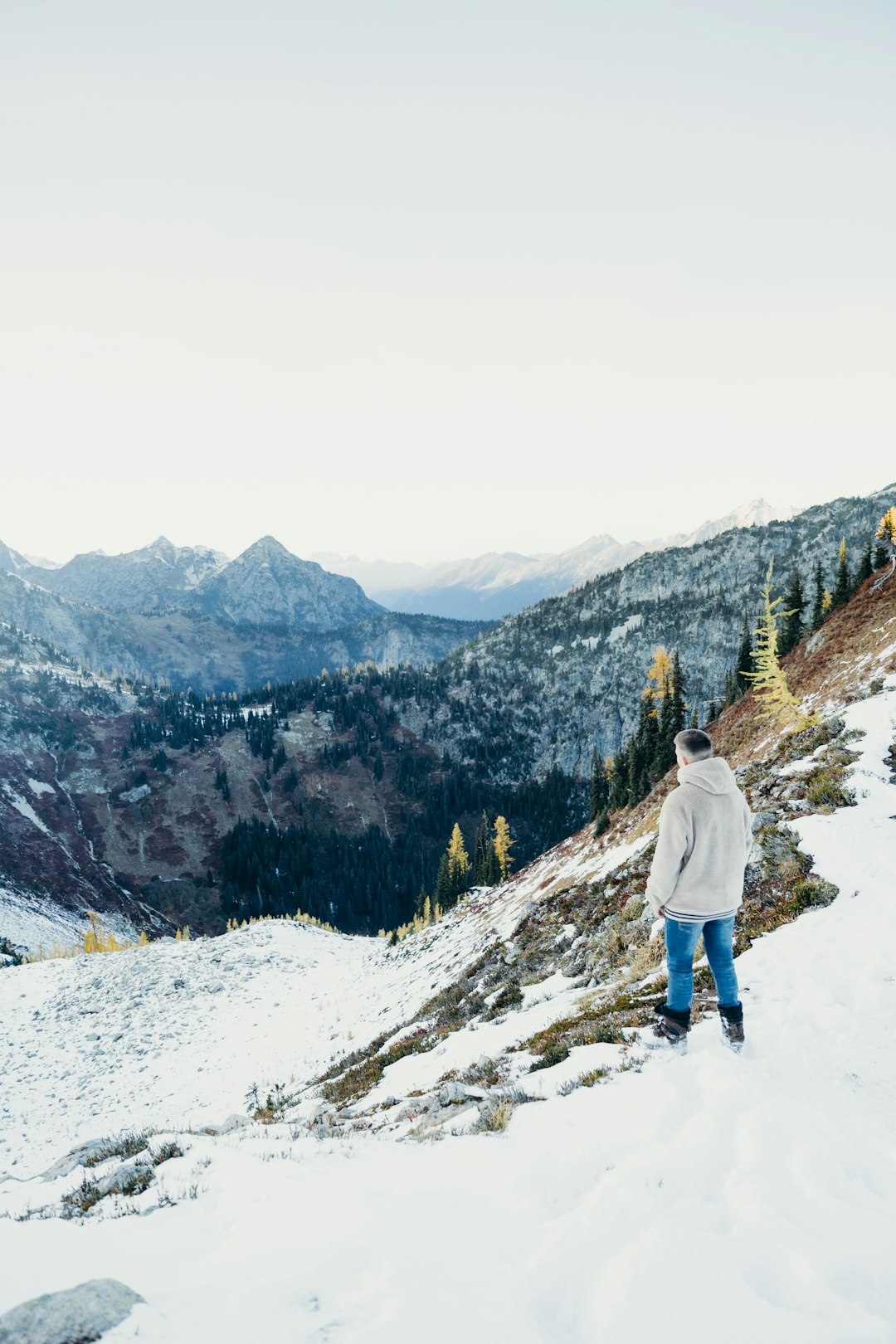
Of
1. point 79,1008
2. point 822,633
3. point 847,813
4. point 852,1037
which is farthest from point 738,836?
point 822,633

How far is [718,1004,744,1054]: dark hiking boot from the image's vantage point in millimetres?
6449

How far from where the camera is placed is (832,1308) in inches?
126

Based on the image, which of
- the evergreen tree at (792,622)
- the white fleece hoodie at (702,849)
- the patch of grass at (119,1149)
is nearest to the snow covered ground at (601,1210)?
the patch of grass at (119,1149)

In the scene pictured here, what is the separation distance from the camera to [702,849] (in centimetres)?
664

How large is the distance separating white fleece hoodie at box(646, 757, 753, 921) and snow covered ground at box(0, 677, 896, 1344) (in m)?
1.56

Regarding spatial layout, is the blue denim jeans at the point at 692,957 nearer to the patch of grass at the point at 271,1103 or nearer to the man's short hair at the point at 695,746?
the man's short hair at the point at 695,746

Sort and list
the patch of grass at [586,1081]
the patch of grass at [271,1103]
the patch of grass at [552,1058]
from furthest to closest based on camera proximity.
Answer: the patch of grass at [271,1103], the patch of grass at [552,1058], the patch of grass at [586,1081]

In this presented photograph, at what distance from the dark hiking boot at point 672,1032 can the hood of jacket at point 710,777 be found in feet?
9.10

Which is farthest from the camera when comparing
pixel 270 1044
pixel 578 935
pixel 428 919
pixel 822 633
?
pixel 428 919

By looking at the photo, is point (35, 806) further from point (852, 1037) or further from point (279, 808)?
Answer: point (852, 1037)

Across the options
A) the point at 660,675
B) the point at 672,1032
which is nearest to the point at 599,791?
the point at 660,675

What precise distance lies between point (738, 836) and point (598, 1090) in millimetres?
3209

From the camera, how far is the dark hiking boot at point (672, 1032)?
6910 millimetres

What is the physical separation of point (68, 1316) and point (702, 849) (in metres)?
6.29
